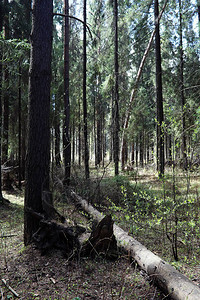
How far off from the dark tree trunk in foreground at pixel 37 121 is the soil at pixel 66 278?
0.62 metres

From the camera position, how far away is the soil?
2867 mm

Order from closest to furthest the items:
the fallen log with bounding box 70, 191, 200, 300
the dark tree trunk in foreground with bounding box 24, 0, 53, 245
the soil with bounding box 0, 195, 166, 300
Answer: the fallen log with bounding box 70, 191, 200, 300, the soil with bounding box 0, 195, 166, 300, the dark tree trunk in foreground with bounding box 24, 0, 53, 245

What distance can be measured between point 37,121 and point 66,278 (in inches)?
114

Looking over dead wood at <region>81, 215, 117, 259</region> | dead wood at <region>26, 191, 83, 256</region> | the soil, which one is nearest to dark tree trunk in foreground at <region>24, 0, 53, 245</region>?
dead wood at <region>26, 191, 83, 256</region>

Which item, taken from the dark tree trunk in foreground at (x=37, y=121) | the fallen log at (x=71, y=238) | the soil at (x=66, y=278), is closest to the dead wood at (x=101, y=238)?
the fallen log at (x=71, y=238)

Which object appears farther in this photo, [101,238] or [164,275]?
[101,238]

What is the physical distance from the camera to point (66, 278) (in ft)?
10.6

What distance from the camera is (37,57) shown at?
4.24 meters

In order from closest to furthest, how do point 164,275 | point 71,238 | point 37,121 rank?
point 164,275 < point 71,238 < point 37,121

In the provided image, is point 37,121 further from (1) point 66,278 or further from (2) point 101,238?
(1) point 66,278

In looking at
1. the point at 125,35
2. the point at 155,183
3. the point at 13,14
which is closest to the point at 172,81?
the point at 125,35

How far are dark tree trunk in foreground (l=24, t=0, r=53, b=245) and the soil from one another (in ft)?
2.04

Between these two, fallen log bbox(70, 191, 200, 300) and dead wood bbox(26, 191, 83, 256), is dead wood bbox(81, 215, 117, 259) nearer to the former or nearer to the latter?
dead wood bbox(26, 191, 83, 256)

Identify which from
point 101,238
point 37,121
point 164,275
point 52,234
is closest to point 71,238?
point 52,234
